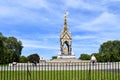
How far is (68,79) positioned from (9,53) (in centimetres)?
7258

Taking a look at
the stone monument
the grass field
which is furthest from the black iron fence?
the stone monument

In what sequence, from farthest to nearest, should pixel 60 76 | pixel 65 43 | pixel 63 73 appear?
pixel 65 43, pixel 60 76, pixel 63 73

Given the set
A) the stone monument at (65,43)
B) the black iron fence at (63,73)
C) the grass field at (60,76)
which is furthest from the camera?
the stone monument at (65,43)

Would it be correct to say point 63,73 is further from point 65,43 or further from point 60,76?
point 65,43

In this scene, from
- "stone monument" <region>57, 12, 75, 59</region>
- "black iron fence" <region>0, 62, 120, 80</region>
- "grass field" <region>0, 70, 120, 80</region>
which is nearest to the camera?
"black iron fence" <region>0, 62, 120, 80</region>

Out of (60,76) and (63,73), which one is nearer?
(63,73)

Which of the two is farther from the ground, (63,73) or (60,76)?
(63,73)

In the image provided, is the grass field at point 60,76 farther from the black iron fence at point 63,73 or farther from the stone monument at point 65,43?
the stone monument at point 65,43

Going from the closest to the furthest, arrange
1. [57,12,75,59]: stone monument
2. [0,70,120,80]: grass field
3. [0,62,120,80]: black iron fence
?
[0,62,120,80]: black iron fence → [0,70,120,80]: grass field → [57,12,75,59]: stone monument

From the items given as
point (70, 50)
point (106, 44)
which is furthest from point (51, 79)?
point (106, 44)

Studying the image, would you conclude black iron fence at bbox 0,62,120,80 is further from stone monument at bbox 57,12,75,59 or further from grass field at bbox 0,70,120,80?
stone monument at bbox 57,12,75,59

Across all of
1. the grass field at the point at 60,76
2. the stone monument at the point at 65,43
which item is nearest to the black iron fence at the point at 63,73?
the grass field at the point at 60,76

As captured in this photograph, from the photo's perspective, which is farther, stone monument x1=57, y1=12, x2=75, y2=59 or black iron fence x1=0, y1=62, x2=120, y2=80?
stone monument x1=57, y1=12, x2=75, y2=59

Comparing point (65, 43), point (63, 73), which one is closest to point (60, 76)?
point (63, 73)
